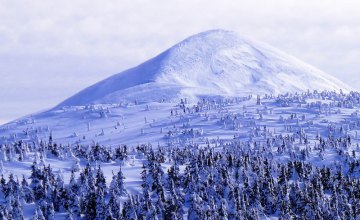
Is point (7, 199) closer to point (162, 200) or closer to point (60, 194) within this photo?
point (60, 194)

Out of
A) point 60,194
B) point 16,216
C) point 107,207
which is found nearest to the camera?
point 107,207

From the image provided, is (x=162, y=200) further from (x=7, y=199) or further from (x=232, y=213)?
(x=7, y=199)

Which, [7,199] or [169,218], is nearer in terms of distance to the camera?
[169,218]

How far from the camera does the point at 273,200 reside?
198m

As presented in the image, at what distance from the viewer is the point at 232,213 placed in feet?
617

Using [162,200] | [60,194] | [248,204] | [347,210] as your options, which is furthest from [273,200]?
[60,194]

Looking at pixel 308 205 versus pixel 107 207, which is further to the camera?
pixel 308 205

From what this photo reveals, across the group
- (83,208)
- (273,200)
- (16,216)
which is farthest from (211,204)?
(16,216)

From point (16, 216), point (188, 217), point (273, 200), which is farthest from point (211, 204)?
point (16, 216)

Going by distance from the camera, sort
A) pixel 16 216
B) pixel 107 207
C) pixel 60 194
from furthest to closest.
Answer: pixel 60 194 → pixel 16 216 → pixel 107 207

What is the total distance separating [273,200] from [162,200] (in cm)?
3651

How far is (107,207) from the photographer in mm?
175500

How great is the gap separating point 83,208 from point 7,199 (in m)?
25.7

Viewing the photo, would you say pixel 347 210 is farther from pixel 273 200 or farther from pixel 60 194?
pixel 60 194
